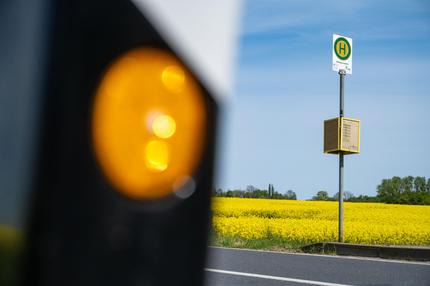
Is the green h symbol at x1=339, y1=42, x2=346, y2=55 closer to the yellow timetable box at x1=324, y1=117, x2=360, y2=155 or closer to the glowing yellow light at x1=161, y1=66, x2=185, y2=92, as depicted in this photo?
the yellow timetable box at x1=324, y1=117, x2=360, y2=155

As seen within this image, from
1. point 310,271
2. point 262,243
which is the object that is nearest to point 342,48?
point 262,243

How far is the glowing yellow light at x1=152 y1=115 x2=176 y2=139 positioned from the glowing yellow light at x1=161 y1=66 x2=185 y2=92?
→ 3 cm

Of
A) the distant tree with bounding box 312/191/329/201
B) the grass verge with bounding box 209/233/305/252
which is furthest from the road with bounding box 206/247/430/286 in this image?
the distant tree with bounding box 312/191/329/201

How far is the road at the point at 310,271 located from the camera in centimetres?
642

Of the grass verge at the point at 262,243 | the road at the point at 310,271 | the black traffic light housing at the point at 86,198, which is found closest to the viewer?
the black traffic light housing at the point at 86,198

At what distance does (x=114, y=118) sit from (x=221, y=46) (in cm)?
22

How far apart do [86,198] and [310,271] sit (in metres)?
7.14

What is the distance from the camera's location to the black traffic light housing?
53 cm

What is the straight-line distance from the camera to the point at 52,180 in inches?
21.0

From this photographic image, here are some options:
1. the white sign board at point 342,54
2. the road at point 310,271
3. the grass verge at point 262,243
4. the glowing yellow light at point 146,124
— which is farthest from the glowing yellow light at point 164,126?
the white sign board at point 342,54

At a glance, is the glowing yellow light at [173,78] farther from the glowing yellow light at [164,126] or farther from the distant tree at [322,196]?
the distant tree at [322,196]

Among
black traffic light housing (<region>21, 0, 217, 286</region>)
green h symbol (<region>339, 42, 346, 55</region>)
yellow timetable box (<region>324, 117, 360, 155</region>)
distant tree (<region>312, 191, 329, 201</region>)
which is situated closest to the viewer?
black traffic light housing (<region>21, 0, 217, 286</region>)

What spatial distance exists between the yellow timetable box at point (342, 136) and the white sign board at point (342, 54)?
1.09m

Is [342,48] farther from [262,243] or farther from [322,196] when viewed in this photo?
[322,196]
